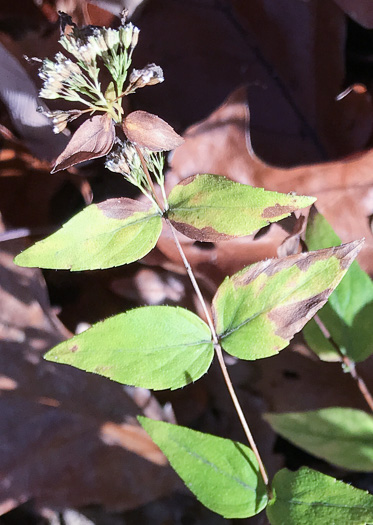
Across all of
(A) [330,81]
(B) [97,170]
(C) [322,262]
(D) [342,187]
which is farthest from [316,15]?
(C) [322,262]

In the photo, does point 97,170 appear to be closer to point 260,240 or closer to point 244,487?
point 260,240

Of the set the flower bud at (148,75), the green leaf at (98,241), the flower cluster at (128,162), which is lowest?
the green leaf at (98,241)

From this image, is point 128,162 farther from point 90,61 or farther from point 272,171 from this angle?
point 272,171

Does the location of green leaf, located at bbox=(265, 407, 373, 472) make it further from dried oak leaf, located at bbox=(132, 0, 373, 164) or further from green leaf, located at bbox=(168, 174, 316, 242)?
dried oak leaf, located at bbox=(132, 0, 373, 164)

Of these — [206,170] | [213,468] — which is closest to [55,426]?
[213,468]

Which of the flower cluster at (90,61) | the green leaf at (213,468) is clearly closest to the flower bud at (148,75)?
the flower cluster at (90,61)

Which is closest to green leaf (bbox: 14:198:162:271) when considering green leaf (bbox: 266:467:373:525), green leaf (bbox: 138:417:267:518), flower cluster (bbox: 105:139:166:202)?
flower cluster (bbox: 105:139:166:202)

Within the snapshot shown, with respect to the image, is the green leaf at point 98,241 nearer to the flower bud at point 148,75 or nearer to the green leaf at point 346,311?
the flower bud at point 148,75
